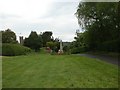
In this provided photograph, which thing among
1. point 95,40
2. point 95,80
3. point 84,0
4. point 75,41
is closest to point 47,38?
point 75,41

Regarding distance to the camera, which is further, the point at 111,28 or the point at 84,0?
the point at 84,0

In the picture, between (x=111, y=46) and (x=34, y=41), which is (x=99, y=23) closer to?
(x=111, y=46)

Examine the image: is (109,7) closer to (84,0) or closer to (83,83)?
(84,0)

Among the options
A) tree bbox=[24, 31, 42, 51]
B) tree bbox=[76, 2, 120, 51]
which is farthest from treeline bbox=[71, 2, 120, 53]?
tree bbox=[24, 31, 42, 51]

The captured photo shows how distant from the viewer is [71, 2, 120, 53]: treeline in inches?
1383

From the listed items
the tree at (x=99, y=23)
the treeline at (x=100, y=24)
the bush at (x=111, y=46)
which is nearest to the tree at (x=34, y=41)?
the treeline at (x=100, y=24)

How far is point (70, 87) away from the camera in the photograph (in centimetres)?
904

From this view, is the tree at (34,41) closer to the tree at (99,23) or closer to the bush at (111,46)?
the tree at (99,23)

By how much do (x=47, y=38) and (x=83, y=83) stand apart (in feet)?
236

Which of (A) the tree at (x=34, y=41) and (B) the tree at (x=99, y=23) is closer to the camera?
(B) the tree at (x=99, y=23)

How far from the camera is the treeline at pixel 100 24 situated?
115 feet

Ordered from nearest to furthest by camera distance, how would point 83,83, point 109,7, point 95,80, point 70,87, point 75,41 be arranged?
1. point 70,87
2. point 83,83
3. point 95,80
4. point 109,7
5. point 75,41

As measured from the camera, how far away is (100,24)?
41969mm

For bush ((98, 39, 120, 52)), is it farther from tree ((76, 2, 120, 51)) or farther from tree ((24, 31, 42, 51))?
tree ((24, 31, 42, 51))
